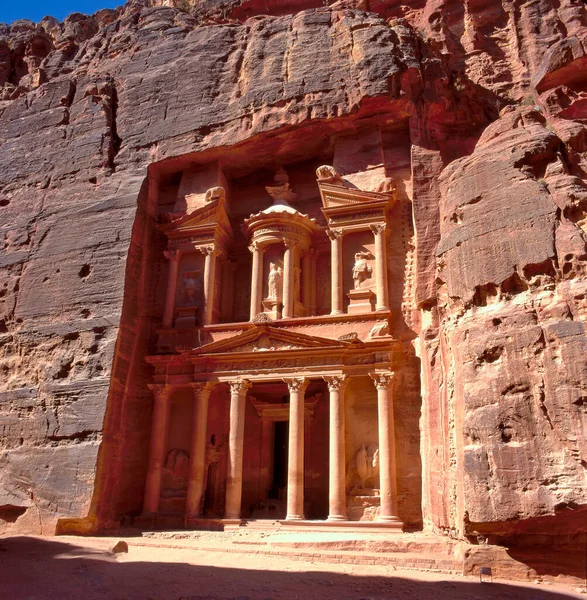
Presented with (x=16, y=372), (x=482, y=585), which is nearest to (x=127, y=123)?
(x=16, y=372)

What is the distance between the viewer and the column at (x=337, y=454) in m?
14.7

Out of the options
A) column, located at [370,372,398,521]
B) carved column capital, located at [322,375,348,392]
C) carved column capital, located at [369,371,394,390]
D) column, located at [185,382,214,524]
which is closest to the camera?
column, located at [370,372,398,521]

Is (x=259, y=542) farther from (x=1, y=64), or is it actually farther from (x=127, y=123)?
(x=1, y=64)

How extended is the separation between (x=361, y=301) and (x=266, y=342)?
3.03 metres

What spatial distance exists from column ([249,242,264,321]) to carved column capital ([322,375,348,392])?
11.2 ft

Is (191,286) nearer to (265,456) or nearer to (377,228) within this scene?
(265,456)

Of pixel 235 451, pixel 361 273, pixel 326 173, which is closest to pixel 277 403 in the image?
pixel 235 451

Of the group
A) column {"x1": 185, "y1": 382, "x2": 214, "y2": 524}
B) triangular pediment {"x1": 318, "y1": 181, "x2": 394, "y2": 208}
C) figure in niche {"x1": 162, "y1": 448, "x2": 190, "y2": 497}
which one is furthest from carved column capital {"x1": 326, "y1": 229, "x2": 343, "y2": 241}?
figure in niche {"x1": 162, "y1": 448, "x2": 190, "y2": 497}

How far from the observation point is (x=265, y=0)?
27.6 metres

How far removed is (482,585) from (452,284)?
552 cm

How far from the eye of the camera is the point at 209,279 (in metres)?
18.9

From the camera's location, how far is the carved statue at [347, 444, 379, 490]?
1527 centimetres

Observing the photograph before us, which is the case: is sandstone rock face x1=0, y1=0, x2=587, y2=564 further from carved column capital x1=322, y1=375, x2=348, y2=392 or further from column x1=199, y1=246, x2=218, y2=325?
column x1=199, y1=246, x2=218, y2=325

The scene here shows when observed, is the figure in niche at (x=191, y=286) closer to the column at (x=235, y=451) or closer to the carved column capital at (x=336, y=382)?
the column at (x=235, y=451)
